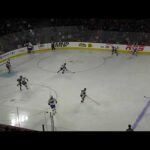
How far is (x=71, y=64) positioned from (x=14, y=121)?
762cm

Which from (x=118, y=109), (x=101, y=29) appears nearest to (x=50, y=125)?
(x=118, y=109)

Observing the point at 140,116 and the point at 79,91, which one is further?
the point at 79,91

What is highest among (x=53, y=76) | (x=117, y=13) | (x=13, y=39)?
(x=13, y=39)

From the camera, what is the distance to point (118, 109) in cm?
1073

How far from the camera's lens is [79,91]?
12852 mm

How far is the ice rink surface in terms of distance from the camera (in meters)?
9.78

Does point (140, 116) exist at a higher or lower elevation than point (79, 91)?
lower

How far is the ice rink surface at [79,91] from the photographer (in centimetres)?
978

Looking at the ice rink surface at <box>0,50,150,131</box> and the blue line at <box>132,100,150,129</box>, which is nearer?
the blue line at <box>132,100,150,129</box>

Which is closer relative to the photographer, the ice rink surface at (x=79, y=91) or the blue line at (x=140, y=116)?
the blue line at (x=140, y=116)
